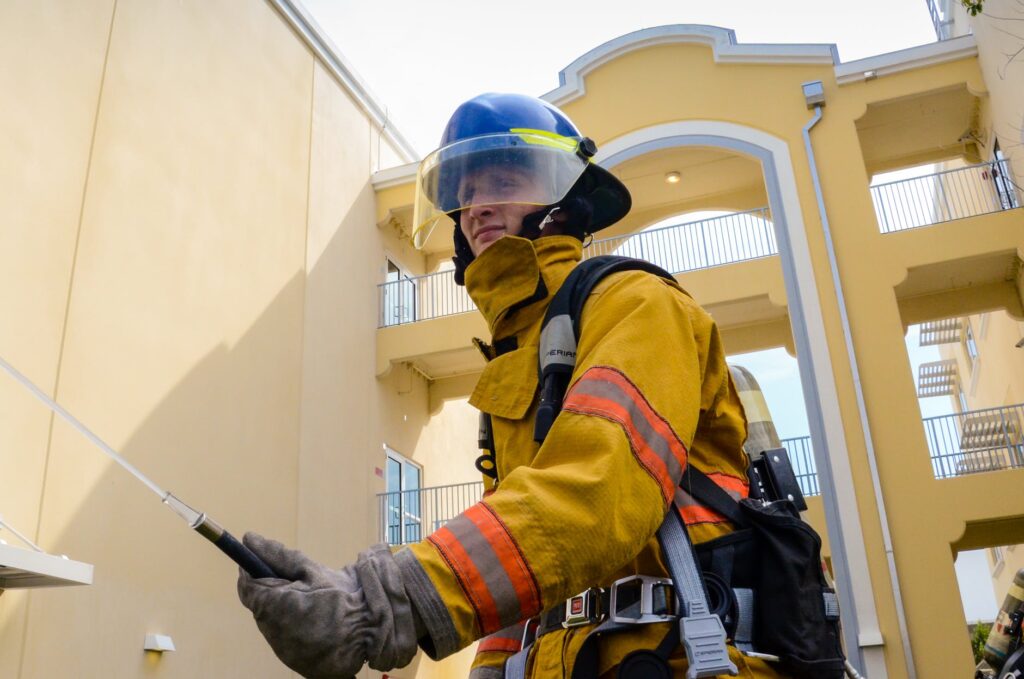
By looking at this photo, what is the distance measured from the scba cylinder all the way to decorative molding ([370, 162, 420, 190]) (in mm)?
14692

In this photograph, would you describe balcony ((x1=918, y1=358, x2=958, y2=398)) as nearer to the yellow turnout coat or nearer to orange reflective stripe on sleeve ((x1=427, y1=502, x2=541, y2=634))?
the yellow turnout coat

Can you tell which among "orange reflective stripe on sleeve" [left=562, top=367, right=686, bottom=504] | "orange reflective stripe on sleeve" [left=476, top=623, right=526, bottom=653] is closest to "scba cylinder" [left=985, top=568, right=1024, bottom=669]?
"orange reflective stripe on sleeve" [left=476, top=623, right=526, bottom=653]

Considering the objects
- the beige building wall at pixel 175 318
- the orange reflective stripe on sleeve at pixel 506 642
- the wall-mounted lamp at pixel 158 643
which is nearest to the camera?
the orange reflective stripe on sleeve at pixel 506 642

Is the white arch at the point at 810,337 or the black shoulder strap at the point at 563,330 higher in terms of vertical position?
the white arch at the point at 810,337

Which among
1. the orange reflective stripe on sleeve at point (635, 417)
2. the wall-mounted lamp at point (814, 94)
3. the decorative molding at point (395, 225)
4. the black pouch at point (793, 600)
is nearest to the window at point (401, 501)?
the decorative molding at point (395, 225)

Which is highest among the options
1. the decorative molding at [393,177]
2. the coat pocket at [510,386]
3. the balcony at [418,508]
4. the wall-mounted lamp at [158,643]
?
the decorative molding at [393,177]

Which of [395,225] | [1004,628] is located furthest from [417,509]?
[1004,628]

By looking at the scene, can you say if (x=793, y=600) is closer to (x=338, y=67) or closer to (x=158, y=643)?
(x=158, y=643)

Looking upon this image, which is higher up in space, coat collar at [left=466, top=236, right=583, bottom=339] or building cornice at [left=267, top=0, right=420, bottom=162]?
building cornice at [left=267, top=0, right=420, bottom=162]

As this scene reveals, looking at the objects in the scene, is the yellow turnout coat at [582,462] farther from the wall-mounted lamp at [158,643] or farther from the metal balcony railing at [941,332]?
the metal balcony railing at [941,332]

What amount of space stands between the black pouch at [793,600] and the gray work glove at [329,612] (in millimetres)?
836

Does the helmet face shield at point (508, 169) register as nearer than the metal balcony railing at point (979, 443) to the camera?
Yes

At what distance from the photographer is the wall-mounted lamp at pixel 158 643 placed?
1148cm

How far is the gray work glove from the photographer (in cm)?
139
